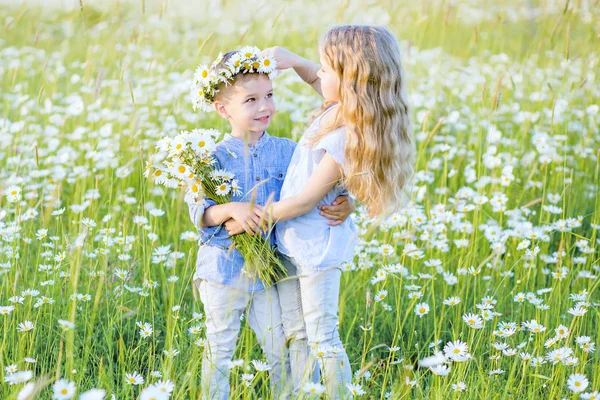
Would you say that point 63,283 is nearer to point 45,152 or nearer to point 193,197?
point 193,197

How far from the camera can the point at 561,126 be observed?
5047mm

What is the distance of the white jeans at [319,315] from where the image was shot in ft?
7.61

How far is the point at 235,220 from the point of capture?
2.35 metres

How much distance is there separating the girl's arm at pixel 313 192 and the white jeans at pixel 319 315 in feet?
0.69

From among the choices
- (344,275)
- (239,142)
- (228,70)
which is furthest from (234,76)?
(344,275)

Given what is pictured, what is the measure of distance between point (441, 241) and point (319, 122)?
1203mm

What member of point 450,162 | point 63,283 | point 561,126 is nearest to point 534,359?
point 63,283

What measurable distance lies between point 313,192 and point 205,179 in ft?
1.19

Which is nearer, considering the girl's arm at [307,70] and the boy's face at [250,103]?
the boy's face at [250,103]

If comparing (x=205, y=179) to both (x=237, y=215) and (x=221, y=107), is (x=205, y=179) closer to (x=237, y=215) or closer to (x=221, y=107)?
(x=237, y=215)

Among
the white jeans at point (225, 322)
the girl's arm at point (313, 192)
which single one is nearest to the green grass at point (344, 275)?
the white jeans at point (225, 322)

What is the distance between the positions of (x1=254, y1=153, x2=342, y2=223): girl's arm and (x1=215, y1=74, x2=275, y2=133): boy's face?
29 cm

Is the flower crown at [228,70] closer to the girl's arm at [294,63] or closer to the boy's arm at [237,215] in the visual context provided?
the girl's arm at [294,63]

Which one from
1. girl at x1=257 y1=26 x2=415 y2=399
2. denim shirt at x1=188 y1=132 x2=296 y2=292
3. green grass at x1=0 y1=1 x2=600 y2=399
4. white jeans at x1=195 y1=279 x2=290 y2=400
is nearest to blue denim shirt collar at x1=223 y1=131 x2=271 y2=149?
denim shirt at x1=188 y1=132 x2=296 y2=292
